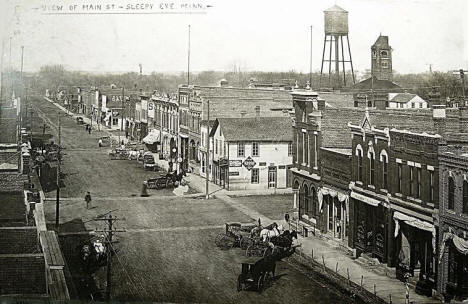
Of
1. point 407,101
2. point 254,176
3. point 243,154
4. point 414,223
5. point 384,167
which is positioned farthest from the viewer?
point 407,101

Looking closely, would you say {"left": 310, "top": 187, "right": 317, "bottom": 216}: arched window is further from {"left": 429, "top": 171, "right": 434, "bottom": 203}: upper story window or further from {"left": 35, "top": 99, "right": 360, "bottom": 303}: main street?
{"left": 429, "top": 171, "right": 434, "bottom": 203}: upper story window

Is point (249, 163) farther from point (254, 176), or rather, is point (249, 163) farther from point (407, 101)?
point (407, 101)

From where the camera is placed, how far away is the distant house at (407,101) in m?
14.2

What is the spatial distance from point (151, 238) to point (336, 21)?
15.5 feet

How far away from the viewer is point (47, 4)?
37.2ft

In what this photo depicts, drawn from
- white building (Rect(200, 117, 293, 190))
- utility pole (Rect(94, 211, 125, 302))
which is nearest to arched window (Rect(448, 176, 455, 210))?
white building (Rect(200, 117, 293, 190))

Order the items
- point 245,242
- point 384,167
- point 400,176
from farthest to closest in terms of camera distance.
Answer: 1. point 384,167
2. point 400,176
3. point 245,242

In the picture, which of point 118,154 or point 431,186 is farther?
point 118,154

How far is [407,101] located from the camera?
48.7ft

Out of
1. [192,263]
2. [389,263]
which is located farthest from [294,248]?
[192,263]

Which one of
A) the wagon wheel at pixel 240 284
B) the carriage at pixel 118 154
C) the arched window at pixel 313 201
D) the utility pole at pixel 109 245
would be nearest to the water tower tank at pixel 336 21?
the wagon wheel at pixel 240 284

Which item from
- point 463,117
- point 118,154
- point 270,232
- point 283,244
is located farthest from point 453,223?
point 118,154

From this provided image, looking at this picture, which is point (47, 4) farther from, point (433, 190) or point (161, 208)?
point (433, 190)

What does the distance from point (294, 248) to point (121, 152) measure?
374 cm
